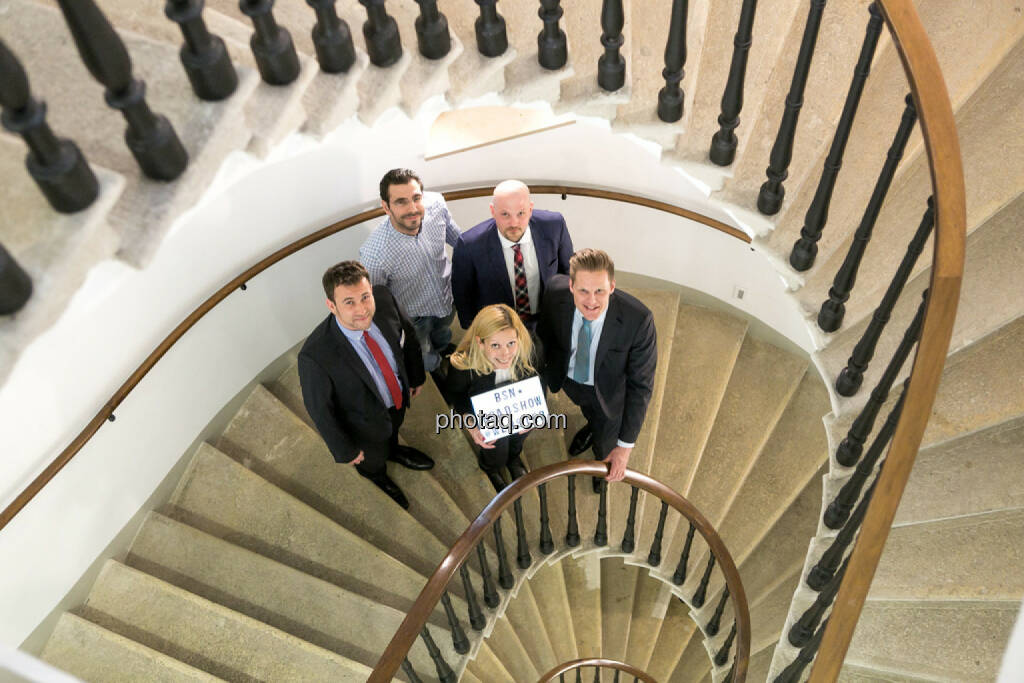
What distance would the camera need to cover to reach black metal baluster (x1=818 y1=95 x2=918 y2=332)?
2150 mm

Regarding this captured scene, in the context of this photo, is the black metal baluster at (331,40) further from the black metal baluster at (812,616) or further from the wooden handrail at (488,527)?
the black metal baluster at (812,616)

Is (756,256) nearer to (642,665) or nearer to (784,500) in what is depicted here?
(784,500)

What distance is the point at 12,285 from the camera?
5.63 feet

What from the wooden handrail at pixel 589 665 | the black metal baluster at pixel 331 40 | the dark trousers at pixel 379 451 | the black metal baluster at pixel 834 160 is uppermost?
the black metal baluster at pixel 331 40

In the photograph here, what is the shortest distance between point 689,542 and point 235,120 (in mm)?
3119

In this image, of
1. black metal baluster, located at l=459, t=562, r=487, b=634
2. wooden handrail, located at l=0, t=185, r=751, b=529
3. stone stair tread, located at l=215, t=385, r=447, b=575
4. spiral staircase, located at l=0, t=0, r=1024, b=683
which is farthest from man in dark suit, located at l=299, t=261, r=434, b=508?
wooden handrail, located at l=0, t=185, r=751, b=529

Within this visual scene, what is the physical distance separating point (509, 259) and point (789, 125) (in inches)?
65.5

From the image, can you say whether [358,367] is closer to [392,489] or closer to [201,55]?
[392,489]

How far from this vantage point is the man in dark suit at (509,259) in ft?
12.3

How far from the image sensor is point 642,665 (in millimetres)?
5730

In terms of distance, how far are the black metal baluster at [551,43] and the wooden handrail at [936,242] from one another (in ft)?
3.19

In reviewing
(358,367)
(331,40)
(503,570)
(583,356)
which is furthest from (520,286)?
(331,40)

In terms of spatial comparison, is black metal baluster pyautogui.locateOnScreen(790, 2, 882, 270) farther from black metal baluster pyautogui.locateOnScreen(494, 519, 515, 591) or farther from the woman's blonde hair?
black metal baluster pyautogui.locateOnScreen(494, 519, 515, 591)

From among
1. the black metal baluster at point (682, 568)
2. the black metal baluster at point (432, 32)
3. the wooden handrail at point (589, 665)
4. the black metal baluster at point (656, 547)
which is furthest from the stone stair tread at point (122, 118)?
the wooden handrail at point (589, 665)
